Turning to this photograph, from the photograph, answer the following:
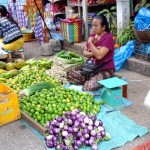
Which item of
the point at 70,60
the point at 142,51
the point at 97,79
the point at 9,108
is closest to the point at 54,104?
the point at 9,108

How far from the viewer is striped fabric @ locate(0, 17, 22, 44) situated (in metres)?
6.80

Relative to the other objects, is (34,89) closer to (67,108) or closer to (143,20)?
(67,108)

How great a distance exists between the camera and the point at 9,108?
4.02 meters

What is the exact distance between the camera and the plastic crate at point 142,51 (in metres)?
5.62

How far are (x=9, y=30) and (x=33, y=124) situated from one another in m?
3.68

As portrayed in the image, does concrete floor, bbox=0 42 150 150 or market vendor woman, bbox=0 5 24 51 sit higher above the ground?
market vendor woman, bbox=0 5 24 51

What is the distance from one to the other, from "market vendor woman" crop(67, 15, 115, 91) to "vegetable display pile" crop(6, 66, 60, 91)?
0.47 meters

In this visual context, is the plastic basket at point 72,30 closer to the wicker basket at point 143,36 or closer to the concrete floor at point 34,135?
the wicker basket at point 143,36

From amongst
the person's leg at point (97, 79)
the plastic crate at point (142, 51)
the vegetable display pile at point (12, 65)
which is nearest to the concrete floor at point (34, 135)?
the person's leg at point (97, 79)

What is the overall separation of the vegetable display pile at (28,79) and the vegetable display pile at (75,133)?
67.2 inches

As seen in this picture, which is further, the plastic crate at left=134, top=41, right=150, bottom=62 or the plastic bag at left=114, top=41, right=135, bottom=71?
the plastic bag at left=114, top=41, right=135, bottom=71

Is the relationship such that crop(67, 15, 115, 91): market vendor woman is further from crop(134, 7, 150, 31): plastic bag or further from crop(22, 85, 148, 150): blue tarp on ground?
crop(134, 7, 150, 31): plastic bag

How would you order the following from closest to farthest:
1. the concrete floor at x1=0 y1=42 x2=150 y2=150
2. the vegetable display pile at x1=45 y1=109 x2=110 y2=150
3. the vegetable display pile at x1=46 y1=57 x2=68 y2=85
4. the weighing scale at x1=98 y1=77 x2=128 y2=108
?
the vegetable display pile at x1=45 y1=109 x2=110 y2=150, the concrete floor at x1=0 y1=42 x2=150 y2=150, the weighing scale at x1=98 y1=77 x2=128 y2=108, the vegetable display pile at x1=46 y1=57 x2=68 y2=85

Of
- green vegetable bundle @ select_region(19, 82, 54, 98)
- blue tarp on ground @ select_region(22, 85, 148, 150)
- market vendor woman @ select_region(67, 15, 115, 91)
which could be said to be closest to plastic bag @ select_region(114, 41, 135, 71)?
market vendor woman @ select_region(67, 15, 115, 91)
